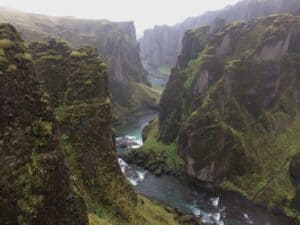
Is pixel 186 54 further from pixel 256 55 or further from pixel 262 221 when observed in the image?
pixel 262 221

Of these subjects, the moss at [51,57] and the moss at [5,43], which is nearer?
the moss at [5,43]

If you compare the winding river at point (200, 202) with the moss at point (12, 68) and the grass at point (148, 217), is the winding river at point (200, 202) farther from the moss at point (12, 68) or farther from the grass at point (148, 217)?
the moss at point (12, 68)

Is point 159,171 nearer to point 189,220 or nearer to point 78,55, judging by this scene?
point 189,220

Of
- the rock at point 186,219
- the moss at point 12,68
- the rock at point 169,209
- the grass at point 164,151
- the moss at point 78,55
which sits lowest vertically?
the grass at point 164,151

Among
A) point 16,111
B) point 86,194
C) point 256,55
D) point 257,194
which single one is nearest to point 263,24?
point 256,55

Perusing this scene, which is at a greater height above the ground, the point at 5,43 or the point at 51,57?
the point at 5,43

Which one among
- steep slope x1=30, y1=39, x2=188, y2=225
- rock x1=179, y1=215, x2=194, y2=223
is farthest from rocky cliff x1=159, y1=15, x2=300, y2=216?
steep slope x1=30, y1=39, x2=188, y2=225

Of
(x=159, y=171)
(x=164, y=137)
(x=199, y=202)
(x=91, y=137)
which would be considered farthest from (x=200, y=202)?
(x=91, y=137)

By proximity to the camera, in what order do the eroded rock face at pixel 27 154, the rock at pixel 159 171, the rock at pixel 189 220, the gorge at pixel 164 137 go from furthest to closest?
the rock at pixel 159 171
the rock at pixel 189 220
the gorge at pixel 164 137
the eroded rock face at pixel 27 154

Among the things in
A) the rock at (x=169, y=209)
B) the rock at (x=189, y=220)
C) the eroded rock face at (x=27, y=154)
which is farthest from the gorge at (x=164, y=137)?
the rock at (x=169, y=209)
